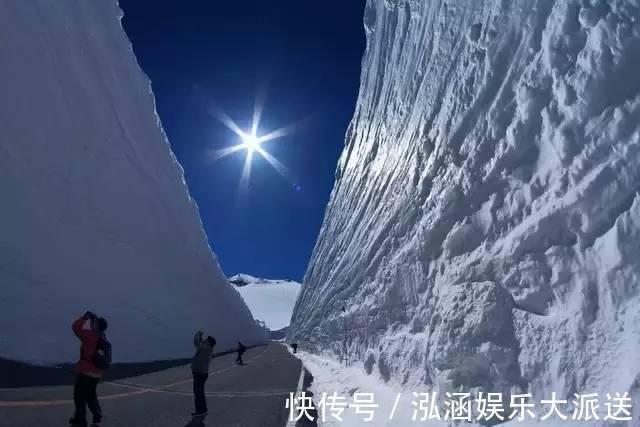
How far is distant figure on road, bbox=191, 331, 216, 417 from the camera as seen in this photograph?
7070 mm

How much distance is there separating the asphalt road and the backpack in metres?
0.81

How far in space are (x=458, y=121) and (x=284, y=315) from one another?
129656mm

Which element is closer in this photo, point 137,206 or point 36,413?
point 36,413

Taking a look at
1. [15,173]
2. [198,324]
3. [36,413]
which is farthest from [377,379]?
[198,324]

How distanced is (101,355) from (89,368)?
18 cm

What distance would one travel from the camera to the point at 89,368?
213 inches

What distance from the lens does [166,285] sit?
64.4 ft

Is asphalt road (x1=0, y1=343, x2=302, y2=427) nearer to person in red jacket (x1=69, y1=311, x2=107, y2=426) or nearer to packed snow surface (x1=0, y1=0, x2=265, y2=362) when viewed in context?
person in red jacket (x1=69, y1=311, x2=107, y2=426)

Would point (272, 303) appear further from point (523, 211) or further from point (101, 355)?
point (523, 211)

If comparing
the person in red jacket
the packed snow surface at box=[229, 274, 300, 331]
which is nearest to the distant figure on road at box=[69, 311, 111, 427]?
the person in red jacket

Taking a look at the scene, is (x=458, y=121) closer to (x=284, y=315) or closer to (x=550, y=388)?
(x=550, y=388)

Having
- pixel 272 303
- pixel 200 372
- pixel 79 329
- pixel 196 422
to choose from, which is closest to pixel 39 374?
pixel 200 372

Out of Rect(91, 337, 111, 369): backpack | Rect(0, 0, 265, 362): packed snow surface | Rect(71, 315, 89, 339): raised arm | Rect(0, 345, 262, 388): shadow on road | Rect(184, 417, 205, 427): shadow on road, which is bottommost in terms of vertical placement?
Rect(184, 417, 205, 427): shadow on road

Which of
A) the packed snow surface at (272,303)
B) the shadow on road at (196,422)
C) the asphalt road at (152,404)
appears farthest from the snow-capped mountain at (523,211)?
the packed snow surface at (272,303)
